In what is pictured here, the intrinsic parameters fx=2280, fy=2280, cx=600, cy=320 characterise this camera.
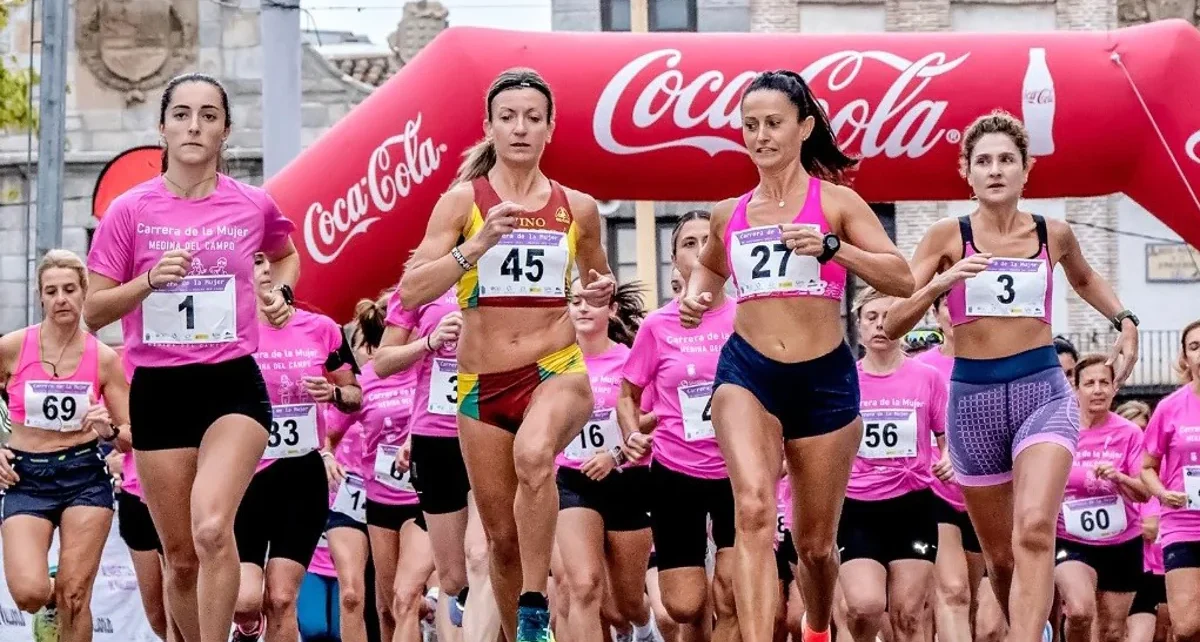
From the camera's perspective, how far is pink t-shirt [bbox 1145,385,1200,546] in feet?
41.6

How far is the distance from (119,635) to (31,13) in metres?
13.0

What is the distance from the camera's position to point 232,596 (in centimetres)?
906

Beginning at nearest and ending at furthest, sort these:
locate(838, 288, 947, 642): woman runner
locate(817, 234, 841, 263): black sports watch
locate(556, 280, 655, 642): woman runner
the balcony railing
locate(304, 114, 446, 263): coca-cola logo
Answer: locate(817, 234, 841, 263): black sports watch, locate(556, 280, 655, 642): woman runner, locate(838, 288, 947, 642): woman runner, locate(304, 114, 446, 263): coca-cola logo, the balcony railing

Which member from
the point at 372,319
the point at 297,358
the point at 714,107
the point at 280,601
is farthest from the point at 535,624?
the point at 714,107

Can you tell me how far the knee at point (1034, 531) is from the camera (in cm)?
905

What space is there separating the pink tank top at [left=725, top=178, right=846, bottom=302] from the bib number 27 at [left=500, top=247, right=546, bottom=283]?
79cm

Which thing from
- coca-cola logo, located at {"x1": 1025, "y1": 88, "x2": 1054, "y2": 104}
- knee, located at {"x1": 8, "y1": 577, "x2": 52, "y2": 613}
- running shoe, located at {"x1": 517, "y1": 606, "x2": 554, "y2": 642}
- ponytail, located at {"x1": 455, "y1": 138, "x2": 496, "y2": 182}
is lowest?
knee, located at {"x1": 8, "y1": 577, "x2": 52, "y2": 613}

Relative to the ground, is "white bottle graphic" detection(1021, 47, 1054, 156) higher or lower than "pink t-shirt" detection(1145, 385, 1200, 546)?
higher

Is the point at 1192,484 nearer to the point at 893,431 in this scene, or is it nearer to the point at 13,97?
the point at 893,431

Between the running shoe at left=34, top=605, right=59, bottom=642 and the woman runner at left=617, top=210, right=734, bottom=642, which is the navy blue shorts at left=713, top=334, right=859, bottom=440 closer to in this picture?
the woman runner at left=617, top=210, right=734, bottom=642

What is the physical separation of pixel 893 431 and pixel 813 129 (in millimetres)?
3511

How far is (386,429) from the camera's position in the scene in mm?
12766

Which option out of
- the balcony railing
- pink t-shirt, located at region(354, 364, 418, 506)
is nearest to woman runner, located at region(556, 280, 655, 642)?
pink t-shirt, located at region(354, 364, 418, 506)

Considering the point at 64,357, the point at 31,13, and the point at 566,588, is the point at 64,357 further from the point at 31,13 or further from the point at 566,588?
the point at 31,13
